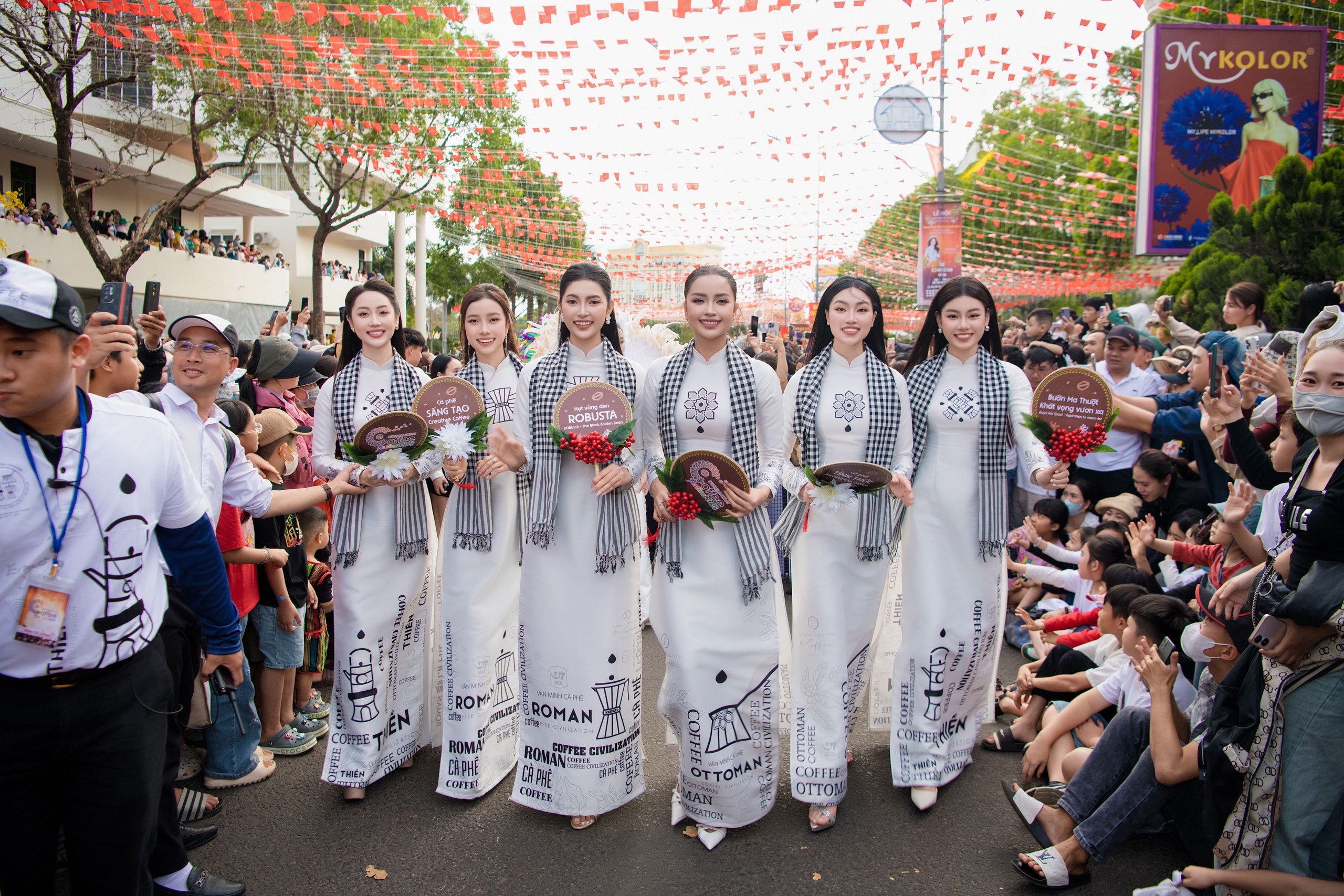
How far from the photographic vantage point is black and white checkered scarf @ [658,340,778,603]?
3559 millimetres

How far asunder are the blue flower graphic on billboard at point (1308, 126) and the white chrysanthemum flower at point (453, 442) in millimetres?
14405

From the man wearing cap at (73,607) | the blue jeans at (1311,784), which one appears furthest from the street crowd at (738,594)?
the man wearing cap at (73,607)

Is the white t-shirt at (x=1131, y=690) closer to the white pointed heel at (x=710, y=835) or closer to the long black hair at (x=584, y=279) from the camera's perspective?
the white pointed heel at (x=710, y=835)

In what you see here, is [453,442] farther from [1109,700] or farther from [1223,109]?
[1223,109]

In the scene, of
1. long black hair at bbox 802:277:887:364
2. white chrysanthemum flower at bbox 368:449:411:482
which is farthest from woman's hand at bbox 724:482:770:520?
white chrysanthemum flower at bbox 368:449:411:482

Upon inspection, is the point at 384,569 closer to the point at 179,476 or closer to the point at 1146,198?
the point at 179,476

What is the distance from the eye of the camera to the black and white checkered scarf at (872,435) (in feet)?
12.2

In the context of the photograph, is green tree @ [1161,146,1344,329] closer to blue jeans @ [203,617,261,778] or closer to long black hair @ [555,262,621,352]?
long black hair @ [555,262,621,352]

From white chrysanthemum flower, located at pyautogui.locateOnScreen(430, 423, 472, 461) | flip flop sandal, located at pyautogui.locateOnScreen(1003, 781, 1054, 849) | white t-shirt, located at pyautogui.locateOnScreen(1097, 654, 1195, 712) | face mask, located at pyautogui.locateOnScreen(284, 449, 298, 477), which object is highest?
white chrysanthemum flower, located at pyautogui.locateOnScreen(430, 423, 472, 461)

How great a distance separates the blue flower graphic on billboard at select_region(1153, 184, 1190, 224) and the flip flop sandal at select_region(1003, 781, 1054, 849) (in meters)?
13.0

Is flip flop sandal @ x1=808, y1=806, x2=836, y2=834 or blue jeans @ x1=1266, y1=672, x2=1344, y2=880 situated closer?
blue jeans @ x1=1266, y1=672, x2=1344, y2=880

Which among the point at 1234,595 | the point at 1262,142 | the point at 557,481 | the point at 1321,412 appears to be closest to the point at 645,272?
the point at 1262,142

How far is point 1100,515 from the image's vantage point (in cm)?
599

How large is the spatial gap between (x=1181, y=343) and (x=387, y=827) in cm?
732
